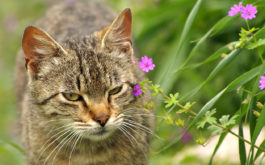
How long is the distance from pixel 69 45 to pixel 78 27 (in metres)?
1.01

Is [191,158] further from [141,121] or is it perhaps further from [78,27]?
[78,27]

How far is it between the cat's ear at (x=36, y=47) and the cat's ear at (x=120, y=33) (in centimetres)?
33

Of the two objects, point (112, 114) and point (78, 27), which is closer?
point (112, 114)

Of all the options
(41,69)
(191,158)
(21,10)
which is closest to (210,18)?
(191,158)

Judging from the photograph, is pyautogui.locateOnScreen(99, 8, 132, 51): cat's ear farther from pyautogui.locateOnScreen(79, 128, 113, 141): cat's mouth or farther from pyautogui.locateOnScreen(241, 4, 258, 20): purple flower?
pyautogui.locateOnScreen(241, 4, 258, 20): purple flower

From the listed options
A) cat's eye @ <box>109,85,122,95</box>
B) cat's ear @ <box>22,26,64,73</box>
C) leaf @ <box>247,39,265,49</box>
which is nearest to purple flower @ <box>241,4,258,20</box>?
leaf @ <box>247,39,265,49</box>

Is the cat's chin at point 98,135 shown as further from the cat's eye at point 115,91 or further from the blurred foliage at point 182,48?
the blurred foliage at point 182,48

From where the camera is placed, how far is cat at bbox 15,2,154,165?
2973 mm

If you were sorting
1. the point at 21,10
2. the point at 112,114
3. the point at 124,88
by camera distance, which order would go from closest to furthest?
1. the point at 112,114
2. the point at 124,88
3. the point at 21,10

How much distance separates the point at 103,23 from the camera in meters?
4.45

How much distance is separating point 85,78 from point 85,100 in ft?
0.48

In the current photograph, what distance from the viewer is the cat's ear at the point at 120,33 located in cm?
318

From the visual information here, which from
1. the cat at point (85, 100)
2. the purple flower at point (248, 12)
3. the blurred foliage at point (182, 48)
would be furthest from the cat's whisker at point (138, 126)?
the purple flower at point (248, 12)

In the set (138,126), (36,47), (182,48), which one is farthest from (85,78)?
(182,48)
